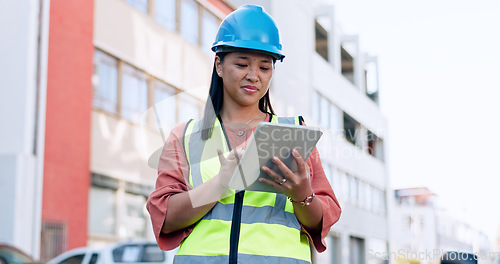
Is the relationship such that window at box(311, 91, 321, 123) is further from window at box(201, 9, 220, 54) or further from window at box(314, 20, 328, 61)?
window at box(201, 9, 220, 54)

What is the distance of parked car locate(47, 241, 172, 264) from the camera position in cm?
891

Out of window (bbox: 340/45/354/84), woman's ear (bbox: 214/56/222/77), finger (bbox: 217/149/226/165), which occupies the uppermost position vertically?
window (bbox: 340/45/354/84)

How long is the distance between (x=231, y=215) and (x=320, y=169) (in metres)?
0.28

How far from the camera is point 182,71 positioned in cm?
1603

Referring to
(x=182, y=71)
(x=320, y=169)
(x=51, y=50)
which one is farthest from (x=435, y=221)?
(x=320, y=169)

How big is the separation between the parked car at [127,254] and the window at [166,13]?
702 centimetres

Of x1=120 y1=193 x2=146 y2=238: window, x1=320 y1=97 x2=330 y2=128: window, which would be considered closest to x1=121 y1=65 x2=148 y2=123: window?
x1=120 y1=193 x2=146 y2=238: window

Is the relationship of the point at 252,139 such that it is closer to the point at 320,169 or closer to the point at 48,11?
the point at 320,169

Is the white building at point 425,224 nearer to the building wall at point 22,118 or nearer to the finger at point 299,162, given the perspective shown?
the building wall at point 22,118

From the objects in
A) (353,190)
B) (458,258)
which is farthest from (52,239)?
(353,190)

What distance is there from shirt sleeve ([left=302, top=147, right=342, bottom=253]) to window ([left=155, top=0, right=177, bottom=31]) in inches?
544

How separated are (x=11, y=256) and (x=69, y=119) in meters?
8.56

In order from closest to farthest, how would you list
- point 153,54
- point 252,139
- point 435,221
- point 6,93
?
point 252,139 → point 6,93 → point 153,54 → point 435,221

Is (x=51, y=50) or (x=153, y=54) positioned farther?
(x=153, y=54)
